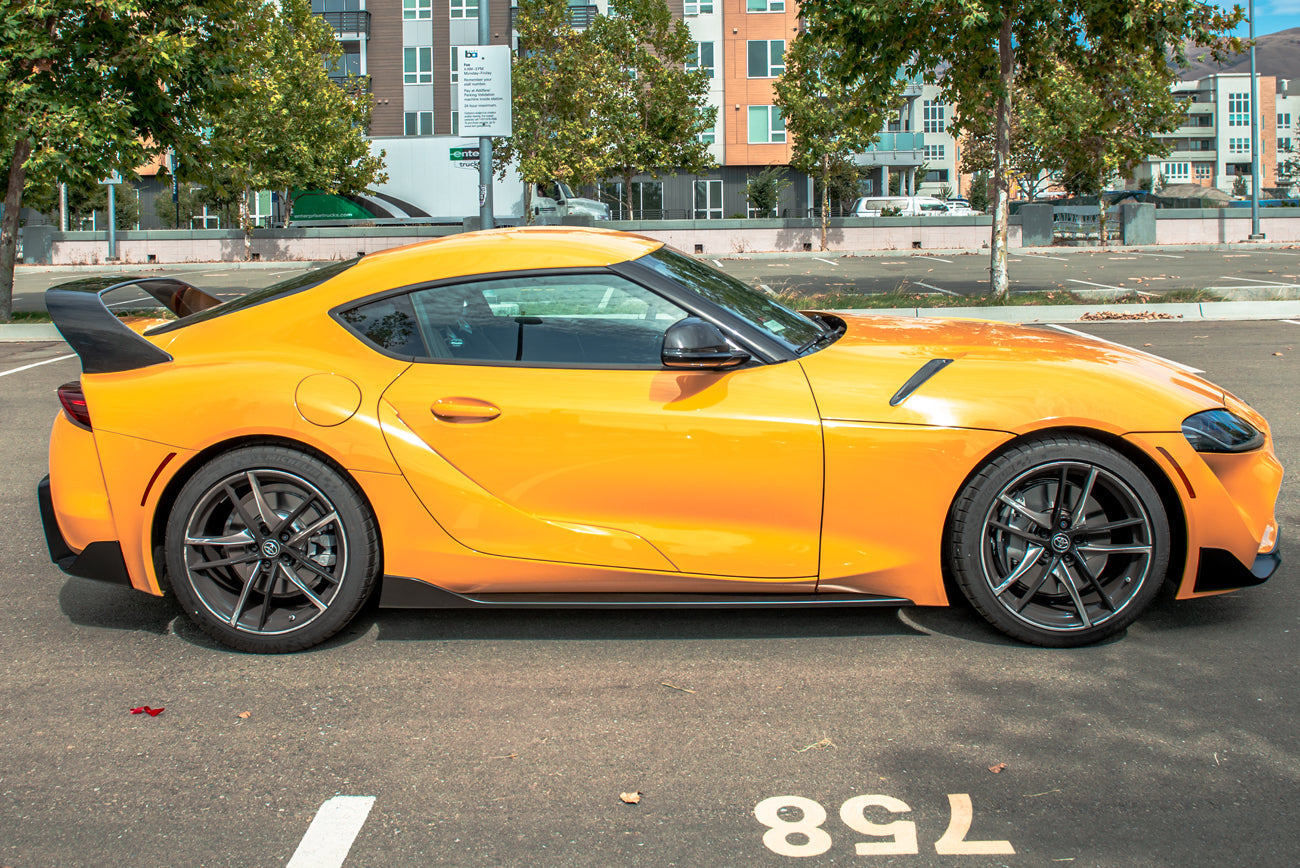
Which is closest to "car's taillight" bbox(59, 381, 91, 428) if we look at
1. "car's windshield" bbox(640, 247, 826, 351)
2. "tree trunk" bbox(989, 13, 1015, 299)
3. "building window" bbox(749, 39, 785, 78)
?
"car's windshield" bbox(640, 247, 826, 351)

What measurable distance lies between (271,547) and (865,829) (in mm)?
2229

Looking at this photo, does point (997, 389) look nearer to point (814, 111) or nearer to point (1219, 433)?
point (1219, 433)

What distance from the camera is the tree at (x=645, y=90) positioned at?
38.5 metres

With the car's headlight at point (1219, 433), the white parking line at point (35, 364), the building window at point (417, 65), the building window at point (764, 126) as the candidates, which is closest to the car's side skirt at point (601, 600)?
the car's headlight at point (1219, 433)

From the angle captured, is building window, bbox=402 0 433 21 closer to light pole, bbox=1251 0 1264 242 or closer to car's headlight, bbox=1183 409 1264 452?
light pole, bbox=1251 0 1264 242

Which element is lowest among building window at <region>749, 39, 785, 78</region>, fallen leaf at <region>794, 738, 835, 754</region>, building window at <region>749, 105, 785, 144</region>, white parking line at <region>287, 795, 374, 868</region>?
white parking line at <region>287, 795, 374, 868</region>

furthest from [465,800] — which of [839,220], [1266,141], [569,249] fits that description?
[1266,141]

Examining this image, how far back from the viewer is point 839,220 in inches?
1474

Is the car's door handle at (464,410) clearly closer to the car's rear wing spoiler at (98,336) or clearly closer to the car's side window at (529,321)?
the car's side window at (529,321)

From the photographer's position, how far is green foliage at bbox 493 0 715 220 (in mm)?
38094

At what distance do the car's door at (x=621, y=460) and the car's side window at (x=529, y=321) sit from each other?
0.06 m

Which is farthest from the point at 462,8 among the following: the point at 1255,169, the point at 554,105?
the point at 1255,169

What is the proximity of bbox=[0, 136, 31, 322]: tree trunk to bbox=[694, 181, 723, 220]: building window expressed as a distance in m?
40.5

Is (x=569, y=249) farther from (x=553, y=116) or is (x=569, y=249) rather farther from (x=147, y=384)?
(x=553, y=116)
